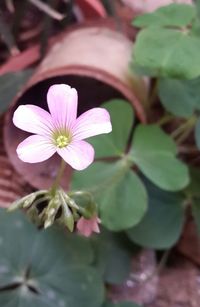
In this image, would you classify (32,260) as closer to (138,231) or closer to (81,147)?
Result: (138,231)

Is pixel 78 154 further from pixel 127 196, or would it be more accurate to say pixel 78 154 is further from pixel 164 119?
pixel 164 119

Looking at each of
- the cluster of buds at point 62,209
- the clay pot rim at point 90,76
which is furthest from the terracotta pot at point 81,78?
the cluster of buds at point 62,209

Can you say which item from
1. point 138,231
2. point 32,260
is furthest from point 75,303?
point 138,231

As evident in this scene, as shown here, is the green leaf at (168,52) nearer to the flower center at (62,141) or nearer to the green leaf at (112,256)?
the green leaf at (112,256)

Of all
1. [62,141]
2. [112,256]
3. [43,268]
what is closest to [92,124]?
[62,141]

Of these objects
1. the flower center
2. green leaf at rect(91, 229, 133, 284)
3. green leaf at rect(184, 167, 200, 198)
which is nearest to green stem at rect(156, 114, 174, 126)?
green leaf at rect(184, 167, 200, 198)

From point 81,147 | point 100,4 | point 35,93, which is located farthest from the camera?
point 100,4
